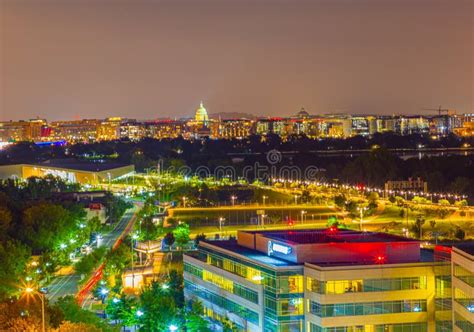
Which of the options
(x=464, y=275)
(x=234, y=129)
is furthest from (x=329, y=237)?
(x=234, y=129)

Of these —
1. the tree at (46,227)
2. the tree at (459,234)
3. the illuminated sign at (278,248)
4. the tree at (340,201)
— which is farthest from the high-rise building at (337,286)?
the tree at (340,201)

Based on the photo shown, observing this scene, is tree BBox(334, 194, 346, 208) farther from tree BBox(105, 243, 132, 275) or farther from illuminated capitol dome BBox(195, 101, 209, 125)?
illuminated capitol dome BBox(195, 101, 209, 125)

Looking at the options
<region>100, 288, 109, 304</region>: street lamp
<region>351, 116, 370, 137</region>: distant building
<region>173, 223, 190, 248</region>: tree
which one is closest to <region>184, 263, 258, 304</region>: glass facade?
<region>100, 288, 109, 304</region>: street lamp

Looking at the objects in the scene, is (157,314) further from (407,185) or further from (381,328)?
(407,185)

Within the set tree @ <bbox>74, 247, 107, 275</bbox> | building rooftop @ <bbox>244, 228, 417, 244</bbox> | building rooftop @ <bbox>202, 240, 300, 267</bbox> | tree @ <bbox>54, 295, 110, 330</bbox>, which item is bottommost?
tree @ <bbox>74, 247, 107, 275</bbox>

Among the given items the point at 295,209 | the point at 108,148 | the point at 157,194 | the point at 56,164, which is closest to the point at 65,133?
the point at 108,148

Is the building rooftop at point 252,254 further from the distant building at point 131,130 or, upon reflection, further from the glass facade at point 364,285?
the distant building at point 131,130

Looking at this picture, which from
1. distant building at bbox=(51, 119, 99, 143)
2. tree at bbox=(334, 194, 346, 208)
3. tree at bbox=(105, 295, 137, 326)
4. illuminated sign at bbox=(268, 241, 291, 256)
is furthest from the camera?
distant building at bbox=(51, 119, 99, 143)
